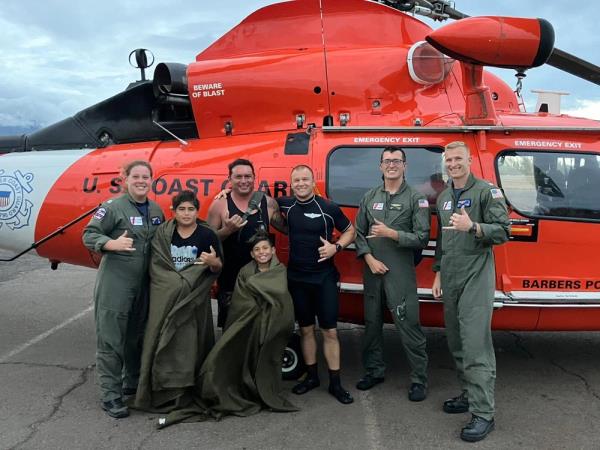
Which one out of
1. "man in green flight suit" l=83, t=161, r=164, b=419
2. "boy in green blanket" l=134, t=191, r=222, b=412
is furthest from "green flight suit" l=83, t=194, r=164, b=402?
"boy in green blanket" l=134, t=191, r=222, b=412

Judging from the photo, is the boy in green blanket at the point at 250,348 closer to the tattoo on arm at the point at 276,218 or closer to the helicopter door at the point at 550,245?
the tattoo on arm at the point at 276,218

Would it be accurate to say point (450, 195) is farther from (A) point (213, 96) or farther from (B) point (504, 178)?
(A) point (213, 96)

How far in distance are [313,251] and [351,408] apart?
1.15 metres

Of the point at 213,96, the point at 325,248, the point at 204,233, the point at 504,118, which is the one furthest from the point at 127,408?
the point at 504,118

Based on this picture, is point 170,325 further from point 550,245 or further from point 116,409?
point 550,245

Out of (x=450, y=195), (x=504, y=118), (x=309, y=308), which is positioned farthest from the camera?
(x=504, y=118)

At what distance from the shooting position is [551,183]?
412cm

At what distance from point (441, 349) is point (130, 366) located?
2.87 m

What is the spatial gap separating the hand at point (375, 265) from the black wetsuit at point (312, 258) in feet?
0.84

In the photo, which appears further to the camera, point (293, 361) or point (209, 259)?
point (293, 361)

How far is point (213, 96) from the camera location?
4711mm

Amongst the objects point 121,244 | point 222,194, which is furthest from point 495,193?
point 121,244

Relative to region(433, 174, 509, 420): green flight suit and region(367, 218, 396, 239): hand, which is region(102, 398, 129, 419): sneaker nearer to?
region(367, 218, 396, 239): hand

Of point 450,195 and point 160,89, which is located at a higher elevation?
point 160,89
